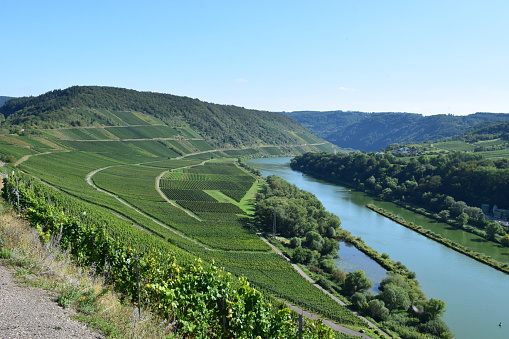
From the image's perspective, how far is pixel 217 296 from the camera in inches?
350

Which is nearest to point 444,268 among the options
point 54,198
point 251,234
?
point 251,234

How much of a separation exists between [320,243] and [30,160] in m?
51.9

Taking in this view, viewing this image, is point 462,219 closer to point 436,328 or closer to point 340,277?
point 340,277

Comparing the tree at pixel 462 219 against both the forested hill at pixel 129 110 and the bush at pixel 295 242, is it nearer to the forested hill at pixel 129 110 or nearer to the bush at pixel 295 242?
the bush at pixel 295 242

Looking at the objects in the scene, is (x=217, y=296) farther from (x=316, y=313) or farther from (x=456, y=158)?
(x=456, y=158)

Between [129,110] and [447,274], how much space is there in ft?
480

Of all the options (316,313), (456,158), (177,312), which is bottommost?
(316,313)

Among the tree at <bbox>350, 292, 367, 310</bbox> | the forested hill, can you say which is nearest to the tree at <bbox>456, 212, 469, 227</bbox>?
the tree at <bbox>350, 292, 367, 310</bbox>

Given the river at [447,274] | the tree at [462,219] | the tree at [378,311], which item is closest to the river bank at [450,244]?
the river at [447,274]

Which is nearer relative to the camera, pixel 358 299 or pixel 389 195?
pixel 358 299

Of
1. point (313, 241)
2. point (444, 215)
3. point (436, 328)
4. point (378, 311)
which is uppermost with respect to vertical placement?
point (444, 215)

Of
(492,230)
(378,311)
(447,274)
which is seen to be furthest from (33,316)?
(492,230)

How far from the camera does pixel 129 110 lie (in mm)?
156625

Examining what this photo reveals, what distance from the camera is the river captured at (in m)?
26.2
